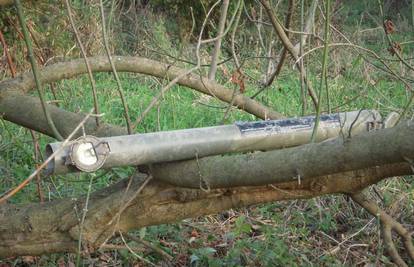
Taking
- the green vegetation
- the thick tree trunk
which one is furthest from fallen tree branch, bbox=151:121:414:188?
the green vegetation

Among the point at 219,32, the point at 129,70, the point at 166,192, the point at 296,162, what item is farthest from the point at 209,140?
the point at 129,70

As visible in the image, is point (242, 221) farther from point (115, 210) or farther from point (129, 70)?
point (115, 210)

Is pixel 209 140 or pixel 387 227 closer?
pixel 209 140

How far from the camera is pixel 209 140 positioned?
1881 millimetres

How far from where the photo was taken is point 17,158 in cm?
412

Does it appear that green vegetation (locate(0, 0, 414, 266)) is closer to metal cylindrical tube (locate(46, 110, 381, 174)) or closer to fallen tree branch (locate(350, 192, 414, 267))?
fallen tree branch (locate(350, 192, 414, 267))

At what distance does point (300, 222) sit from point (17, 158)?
188 cm

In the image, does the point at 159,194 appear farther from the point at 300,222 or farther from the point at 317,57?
the point at 317,57

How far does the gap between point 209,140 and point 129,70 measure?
3.73 feet

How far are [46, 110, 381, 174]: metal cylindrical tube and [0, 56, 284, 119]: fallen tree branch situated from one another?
0.74 m

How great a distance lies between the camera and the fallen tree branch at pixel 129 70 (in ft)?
8.71

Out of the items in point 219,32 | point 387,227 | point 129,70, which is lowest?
point 387,227

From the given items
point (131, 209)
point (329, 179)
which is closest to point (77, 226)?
point (131, 209)

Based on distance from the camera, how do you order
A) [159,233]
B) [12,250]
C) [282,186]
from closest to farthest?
[282,186], [12,250], [159,233]
